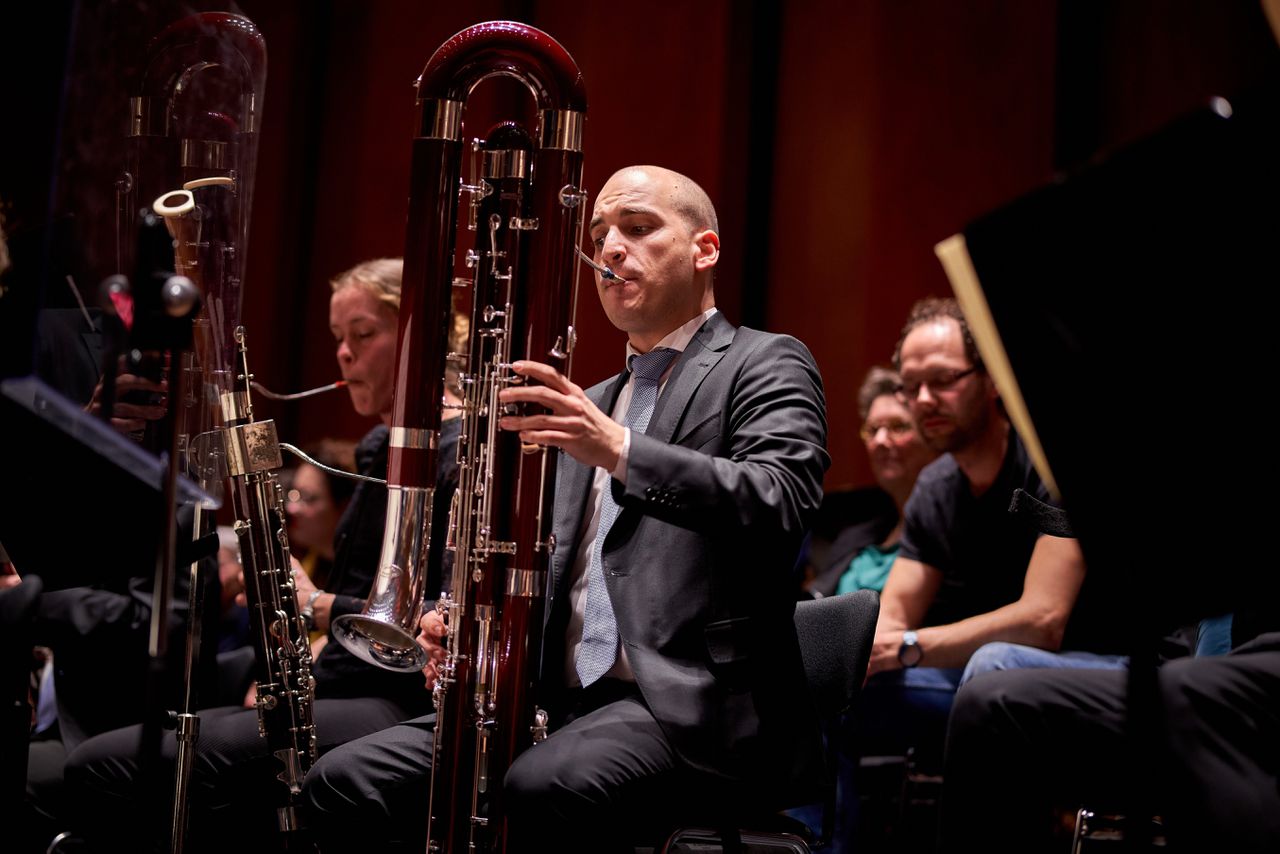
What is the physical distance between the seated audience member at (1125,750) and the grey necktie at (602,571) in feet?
2.13

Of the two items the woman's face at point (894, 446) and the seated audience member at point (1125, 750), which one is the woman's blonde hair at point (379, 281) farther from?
the seated audience member at point (1125, 750)

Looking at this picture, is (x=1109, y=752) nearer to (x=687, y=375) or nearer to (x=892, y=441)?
(x=687, y=375)

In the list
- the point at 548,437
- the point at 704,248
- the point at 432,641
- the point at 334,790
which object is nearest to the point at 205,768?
the point at 334,790

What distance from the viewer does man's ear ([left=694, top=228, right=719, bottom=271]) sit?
2.46 meters

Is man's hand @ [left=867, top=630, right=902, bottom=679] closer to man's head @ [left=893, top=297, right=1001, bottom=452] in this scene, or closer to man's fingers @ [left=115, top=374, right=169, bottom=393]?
man's head @ [left=893, top=297, right=1001, bottom=452]

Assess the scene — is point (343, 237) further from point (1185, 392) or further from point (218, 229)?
point (1185, 392)

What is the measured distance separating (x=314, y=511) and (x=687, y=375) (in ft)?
6.94

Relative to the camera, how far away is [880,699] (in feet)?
9.88


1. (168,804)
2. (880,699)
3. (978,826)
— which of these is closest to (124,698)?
(168,804)

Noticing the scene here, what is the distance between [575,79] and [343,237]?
3.06m

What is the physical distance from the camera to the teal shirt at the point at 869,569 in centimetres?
→ 370

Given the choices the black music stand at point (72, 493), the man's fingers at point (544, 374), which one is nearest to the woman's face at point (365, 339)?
the black music stand at point (72, 493)

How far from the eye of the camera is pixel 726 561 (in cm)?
209

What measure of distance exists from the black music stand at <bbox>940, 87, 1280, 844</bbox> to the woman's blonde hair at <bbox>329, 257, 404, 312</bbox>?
81.8 inches
